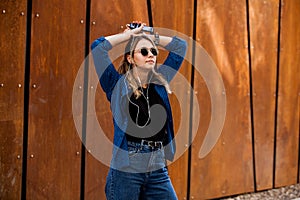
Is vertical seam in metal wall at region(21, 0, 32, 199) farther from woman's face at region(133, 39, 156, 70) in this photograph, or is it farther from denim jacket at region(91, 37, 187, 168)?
woman's face at region(133, 39, 156, 70)

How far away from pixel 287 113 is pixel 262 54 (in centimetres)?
81

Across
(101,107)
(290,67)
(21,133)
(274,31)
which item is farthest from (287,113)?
(21,133)

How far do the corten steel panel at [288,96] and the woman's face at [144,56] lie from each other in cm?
304

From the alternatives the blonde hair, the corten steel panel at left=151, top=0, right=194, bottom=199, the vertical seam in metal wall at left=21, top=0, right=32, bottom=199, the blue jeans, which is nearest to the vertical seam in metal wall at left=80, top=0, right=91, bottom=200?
the vertical seam in metal wall at left=21, top=0, right=32, bottom=199

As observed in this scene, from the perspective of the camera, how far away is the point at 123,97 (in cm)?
276

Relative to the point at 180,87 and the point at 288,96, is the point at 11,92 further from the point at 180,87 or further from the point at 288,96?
the point at 288,96

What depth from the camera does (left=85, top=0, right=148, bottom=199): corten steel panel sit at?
4.05 meters

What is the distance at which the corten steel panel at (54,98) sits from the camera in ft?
12.3

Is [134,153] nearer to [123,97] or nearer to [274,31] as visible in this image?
[123,97]

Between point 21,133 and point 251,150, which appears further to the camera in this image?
point 251,150

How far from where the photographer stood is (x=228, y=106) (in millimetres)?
5059

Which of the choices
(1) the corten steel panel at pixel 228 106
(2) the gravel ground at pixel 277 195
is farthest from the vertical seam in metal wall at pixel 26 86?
(2) the gravel ground at pixel 277 195

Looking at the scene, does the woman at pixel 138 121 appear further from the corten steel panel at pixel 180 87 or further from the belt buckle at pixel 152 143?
the corten steel panel at pixel 180 87

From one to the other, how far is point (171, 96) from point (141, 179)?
195 centimetres
